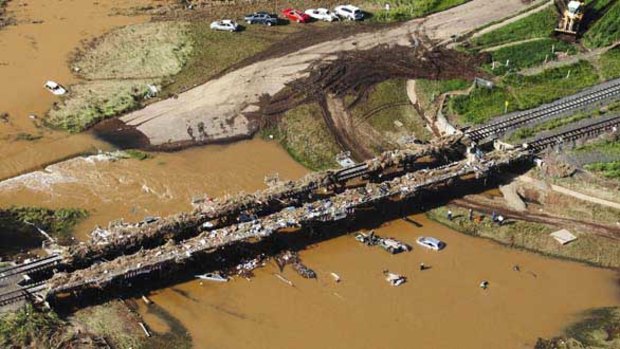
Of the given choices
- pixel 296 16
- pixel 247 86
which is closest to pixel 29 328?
pixel 247 86

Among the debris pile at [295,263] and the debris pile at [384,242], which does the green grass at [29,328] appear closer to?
the debris pile at [295,263]

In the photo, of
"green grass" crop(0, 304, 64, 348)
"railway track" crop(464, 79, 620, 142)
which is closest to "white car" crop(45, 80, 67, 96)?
"green grass" crop(0, 304, 64, 348)

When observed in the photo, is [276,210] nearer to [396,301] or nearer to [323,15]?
[396,301]

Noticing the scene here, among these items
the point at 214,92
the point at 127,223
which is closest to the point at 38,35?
the point at 214,92

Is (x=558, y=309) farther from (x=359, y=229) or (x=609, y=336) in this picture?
(x=359, y=229)

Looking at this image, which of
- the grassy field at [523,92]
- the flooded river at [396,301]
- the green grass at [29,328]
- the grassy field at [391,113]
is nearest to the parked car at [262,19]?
the grassy field at [391,113]
